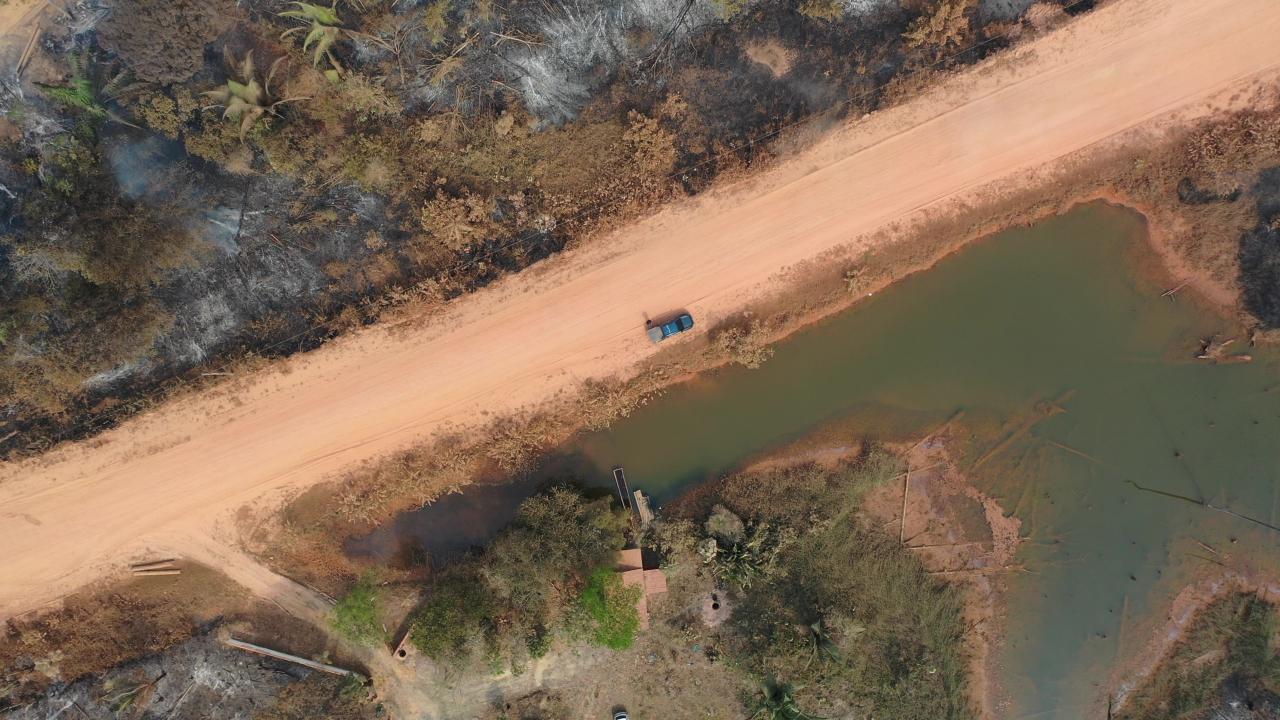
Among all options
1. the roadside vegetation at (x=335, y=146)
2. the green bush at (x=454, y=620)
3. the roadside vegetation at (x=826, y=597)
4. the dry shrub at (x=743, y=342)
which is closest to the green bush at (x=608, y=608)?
the roadside vegetation at (x=826, y=597)

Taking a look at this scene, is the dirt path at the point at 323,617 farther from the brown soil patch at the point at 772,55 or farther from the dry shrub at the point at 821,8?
the dry shrub at the point at 821,8

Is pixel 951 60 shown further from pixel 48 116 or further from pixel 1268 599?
pixel 48 116

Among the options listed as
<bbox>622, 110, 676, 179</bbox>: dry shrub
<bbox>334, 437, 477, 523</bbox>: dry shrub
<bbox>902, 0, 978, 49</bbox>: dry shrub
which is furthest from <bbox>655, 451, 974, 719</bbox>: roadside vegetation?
<bbox>902, 0, 978, 49</bbox>: dry shrub

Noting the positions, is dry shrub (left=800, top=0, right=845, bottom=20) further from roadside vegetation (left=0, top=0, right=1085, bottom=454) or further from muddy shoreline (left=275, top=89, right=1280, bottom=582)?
muddy shoreline (left=275, top=89, right=1280, bottom=582)

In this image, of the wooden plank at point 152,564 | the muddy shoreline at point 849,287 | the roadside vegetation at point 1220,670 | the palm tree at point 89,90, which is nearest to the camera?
the palm tree at point 89,90

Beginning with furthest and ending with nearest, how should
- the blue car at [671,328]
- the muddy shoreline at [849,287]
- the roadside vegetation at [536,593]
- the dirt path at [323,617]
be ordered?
the dirt path at [323,617] → the muddy shoreline at [849,287] → the blue car at [671,328] → the roadside vegetation at [536,593]

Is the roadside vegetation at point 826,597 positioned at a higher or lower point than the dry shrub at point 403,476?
lower

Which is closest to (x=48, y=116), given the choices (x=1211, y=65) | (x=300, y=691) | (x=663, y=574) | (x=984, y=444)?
(x=300, y=691)
